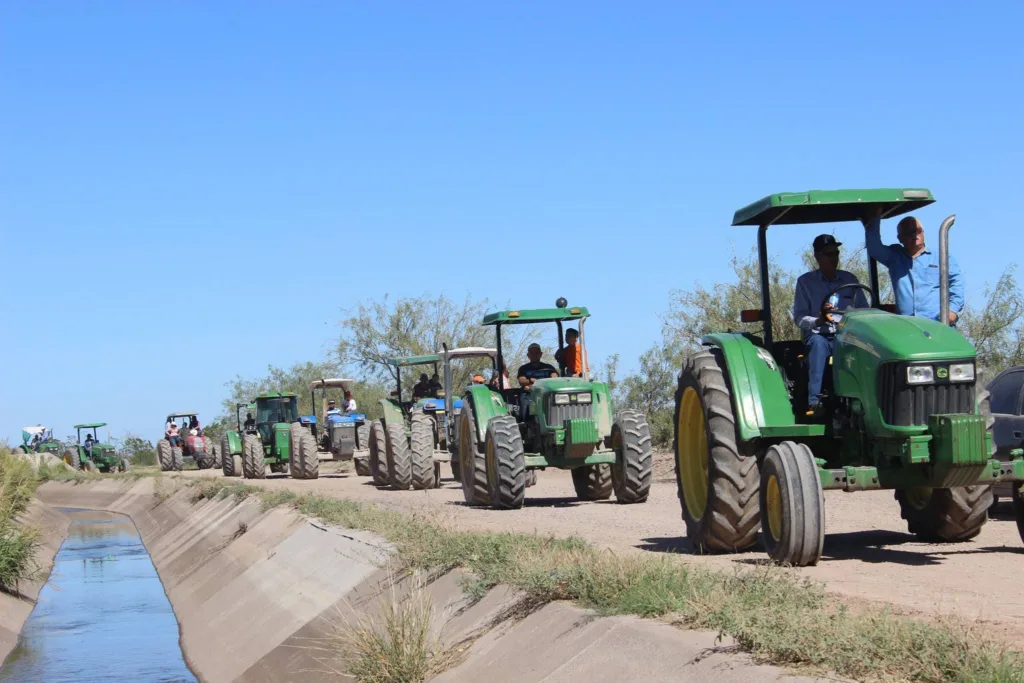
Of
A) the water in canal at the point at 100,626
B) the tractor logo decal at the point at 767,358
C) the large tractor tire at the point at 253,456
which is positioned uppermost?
the tractor logo decal at the point at 767,358

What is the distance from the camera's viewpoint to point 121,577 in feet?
74.9

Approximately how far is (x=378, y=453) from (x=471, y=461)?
7160 millimetres

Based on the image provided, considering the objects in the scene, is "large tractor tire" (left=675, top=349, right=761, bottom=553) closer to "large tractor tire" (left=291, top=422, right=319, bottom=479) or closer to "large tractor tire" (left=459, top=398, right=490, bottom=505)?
"large tractor tire" (left=459, top=398, right=490, bottom=505)

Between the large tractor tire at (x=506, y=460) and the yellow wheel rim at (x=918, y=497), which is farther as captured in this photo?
the large tractor tire at (x=506, y=460)

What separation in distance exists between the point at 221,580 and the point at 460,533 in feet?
26.2

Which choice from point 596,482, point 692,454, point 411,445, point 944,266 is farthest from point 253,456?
point 944,266

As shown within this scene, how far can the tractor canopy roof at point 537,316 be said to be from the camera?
17.2 m

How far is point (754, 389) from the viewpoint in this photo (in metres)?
9.33

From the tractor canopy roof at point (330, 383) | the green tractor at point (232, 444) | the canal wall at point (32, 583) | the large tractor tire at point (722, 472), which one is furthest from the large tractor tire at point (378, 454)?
the large tractor tire at point (722, 472)

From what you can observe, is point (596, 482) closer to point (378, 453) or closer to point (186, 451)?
point (378, 453)

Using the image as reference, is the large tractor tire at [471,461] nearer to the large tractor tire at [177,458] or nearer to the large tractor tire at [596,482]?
the large tractor tire at [596,482]

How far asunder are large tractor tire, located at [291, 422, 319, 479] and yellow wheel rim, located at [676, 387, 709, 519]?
20.1 m

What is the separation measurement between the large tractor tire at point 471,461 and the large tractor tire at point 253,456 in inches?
585

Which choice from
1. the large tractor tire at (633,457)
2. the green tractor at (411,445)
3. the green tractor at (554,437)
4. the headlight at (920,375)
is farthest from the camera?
the green tractor at (411,445)
